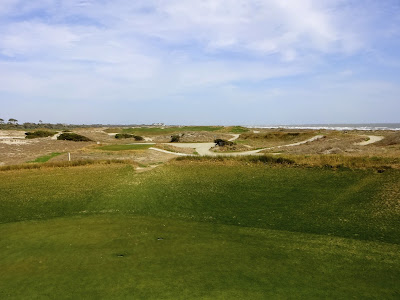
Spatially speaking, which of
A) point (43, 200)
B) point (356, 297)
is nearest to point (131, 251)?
point (356, 297)

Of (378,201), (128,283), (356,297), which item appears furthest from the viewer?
(378,201)

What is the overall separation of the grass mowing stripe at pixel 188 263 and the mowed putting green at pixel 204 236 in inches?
1.6

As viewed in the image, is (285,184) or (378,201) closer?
(378,201)

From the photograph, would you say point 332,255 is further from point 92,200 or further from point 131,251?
point 92,200

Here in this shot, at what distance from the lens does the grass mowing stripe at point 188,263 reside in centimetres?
822

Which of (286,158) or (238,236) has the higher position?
(286,158)

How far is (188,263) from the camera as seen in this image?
32.8 ft

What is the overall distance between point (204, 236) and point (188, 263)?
294 centimetres

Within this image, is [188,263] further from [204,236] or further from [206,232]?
[206,232]

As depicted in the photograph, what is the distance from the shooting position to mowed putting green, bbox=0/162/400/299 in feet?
28.0

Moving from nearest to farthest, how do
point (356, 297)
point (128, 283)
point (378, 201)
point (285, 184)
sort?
point (356, 297) → point (128, 283) → point (378, 201) → point (285, 184)

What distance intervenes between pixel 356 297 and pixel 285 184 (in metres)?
13.2

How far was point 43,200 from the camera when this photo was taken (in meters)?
18.7

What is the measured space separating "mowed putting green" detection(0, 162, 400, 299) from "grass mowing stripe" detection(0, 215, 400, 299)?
0.04m
